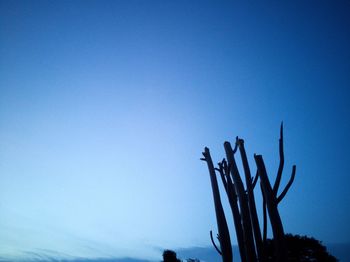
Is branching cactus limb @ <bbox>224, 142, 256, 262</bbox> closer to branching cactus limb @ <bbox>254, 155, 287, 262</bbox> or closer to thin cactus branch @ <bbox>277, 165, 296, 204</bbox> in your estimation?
branching cactus limb @ <bbox>254, 155, 287, 262</bbox>

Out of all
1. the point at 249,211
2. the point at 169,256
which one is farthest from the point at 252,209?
the point at 169,256

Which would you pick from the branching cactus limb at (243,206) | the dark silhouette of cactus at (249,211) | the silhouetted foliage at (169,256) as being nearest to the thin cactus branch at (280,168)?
the dark silhouette of cactus at (249,211)

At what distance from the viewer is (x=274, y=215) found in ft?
12.0

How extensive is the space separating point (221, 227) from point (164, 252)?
26061 millimetres

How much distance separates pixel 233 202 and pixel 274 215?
33.1 inches

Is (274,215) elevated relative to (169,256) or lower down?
elevated

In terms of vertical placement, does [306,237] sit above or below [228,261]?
above

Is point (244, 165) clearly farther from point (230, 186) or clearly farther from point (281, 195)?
point (281, 195)

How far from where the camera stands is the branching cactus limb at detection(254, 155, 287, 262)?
341 cm

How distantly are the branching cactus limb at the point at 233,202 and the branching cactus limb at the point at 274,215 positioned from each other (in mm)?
633

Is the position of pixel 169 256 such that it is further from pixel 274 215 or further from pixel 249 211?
pixel 274 215

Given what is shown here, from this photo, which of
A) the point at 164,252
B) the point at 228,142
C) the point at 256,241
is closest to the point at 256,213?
the point at 256,241

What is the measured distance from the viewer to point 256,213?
4.13 m

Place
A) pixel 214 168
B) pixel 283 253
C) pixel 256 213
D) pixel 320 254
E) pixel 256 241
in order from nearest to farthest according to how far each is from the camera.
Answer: pixel 283 253 → pixel 256 241 → pixel 256 213 → pixel 214 168 → pixel 320 254
